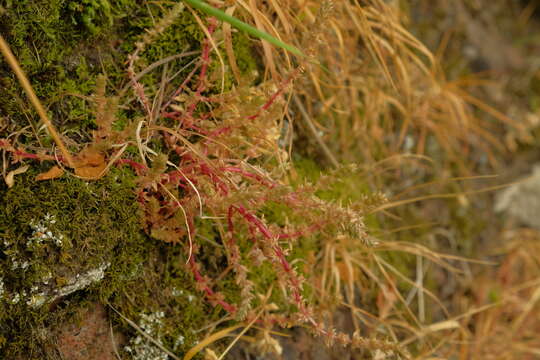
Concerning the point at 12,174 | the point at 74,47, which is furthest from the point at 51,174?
the point at 74,47

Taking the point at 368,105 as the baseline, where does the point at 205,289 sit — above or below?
below

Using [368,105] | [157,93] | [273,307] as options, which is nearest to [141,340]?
[273,307]

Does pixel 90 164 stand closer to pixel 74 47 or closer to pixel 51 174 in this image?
pixel 51 174

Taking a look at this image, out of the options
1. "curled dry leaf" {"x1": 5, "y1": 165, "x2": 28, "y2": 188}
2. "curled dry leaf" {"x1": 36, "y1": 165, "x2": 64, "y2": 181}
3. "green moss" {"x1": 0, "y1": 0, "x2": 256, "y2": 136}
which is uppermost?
"green moss" {"x1": 0, "y1": 0, "x2": 256, "y2": 136}

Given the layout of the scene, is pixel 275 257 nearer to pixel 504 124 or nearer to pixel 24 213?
pixel 24 213

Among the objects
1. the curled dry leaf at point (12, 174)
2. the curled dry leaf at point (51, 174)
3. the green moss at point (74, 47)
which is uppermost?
the green moss at point (74, 47)

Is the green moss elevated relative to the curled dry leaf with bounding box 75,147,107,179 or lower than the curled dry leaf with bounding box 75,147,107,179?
elevated

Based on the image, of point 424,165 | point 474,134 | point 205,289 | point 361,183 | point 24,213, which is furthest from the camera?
point 474,134
